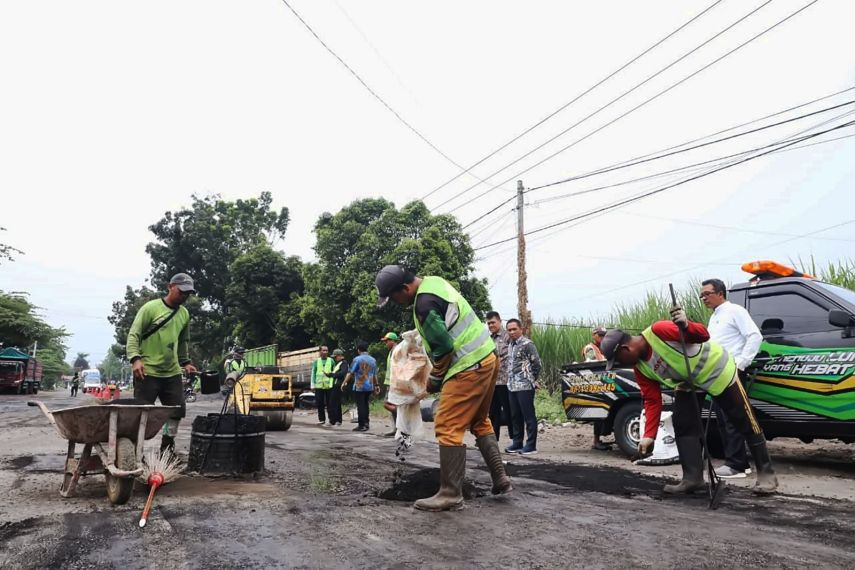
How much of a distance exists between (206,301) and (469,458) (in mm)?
35297

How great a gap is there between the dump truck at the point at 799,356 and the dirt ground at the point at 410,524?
54 centimetres

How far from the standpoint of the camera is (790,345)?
639cm

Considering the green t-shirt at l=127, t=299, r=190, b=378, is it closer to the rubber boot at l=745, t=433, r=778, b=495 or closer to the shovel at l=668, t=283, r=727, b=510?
the shovel at l=668, t=283, r=727, b=510

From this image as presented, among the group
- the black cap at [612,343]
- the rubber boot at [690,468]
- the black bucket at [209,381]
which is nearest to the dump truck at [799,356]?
the rubber boot at [690,468]

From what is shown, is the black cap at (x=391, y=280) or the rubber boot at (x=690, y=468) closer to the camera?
the black cap at (x=391, y=280)

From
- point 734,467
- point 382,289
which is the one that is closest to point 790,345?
point 734,467

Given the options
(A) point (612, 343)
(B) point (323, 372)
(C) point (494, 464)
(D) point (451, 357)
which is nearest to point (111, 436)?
(D) point (451, 357)

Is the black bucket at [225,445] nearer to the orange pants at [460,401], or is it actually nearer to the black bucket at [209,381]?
the black bucket at [209,381]

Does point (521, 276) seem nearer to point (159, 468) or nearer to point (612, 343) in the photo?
point (612, 343)

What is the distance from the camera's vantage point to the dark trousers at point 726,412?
5.04 meters

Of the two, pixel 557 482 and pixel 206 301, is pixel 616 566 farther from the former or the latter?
pixel 206 301

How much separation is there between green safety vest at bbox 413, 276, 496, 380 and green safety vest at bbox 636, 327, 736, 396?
1.42 m

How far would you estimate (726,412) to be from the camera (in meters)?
5.14

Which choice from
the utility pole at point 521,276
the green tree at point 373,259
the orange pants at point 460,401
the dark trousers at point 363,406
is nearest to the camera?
the orange pants at point 460,401
